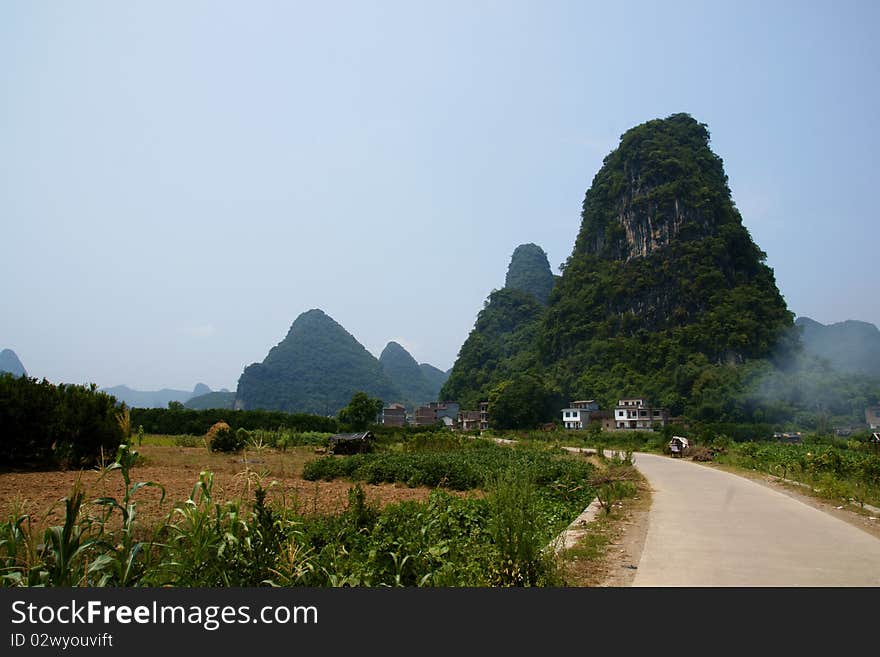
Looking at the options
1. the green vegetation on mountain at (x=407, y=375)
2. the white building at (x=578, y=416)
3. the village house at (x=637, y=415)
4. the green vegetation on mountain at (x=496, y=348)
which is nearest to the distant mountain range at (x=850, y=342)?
the village house at (x=637, y=415)

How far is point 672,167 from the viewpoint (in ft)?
271

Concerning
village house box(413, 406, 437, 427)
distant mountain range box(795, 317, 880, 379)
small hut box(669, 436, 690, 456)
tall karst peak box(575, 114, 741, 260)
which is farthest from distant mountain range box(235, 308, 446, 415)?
small hut box(669, 436, 690, 456)

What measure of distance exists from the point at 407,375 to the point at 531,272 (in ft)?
245

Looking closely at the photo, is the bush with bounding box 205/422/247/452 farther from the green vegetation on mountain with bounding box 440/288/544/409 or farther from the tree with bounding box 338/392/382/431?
the green vegetation on mountain with bounding box 440/288/544/409

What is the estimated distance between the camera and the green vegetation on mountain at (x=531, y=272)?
125500mm

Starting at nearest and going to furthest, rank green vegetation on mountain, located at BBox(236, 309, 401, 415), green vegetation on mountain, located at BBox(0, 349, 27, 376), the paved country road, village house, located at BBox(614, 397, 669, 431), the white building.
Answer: the paved country road, village house, located at BBox(614, 397, 669, 431), the white building, green vegetation on mountain, located at BBox(236, 309, 401, 415), green vegetation on mountain, located at BBox(0, 349, 27, 376)

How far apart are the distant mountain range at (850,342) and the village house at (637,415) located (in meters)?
36.7

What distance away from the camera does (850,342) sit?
305 ft

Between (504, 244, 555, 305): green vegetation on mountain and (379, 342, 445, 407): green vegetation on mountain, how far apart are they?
60409 mm

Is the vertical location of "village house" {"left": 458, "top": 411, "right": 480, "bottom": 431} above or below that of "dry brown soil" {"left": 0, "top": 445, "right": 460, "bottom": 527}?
below

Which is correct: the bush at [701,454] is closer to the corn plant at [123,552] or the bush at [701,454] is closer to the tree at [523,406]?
the corn plant at [123,552]

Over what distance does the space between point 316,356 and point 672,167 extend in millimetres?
97954

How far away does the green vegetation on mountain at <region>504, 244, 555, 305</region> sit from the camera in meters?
126

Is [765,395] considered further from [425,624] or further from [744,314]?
[425,624]
